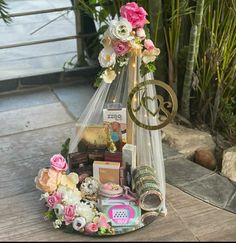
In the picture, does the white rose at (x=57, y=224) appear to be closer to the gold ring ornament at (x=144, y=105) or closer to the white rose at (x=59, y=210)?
the white rose at (x=59, y=210)

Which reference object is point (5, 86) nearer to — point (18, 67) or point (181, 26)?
point (18, 67)

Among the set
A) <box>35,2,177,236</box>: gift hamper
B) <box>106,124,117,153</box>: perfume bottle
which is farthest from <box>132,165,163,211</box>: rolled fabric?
<box>106,124,117,153</box>: perfume bottle

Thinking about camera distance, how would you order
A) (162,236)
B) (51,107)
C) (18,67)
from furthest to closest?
(18,67) < (51,107) < (162,236)

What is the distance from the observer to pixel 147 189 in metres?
2.21

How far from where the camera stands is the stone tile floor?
222 centimetres

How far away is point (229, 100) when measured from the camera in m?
2.90

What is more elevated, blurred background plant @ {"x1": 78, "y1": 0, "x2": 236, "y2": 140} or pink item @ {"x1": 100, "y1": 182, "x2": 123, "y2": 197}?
blurred background plant @ {"x1": 78, "y1": 0, "x2": 236, "y2": 140}

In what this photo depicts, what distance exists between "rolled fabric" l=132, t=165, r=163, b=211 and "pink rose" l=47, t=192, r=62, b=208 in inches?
13.1

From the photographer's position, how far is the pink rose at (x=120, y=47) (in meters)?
2.14

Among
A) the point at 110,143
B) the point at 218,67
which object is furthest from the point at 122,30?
the point at 218,67

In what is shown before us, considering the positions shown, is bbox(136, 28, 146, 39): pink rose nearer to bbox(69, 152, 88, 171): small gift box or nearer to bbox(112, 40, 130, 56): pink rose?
bbox(112, 40, 130, 56): pink rose

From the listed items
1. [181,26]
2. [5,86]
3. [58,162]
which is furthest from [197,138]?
[5,86]

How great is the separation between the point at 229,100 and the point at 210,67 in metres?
0.23

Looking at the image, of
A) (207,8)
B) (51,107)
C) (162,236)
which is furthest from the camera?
(51,107)
